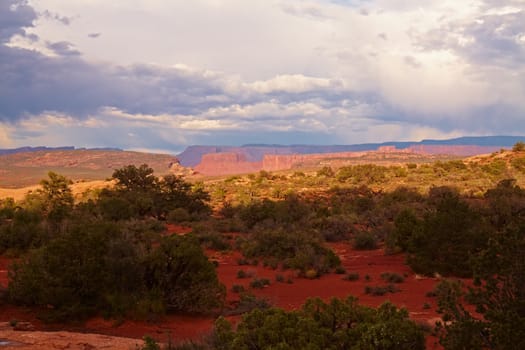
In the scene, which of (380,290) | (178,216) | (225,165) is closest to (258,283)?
(380,290)

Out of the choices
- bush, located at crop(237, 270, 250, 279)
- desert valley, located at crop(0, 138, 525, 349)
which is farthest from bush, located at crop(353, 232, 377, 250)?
bush, located at crop(237, 270, 250, 279)

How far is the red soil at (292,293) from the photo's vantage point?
10.8 metres

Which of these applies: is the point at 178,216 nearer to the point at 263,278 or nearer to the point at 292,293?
the point at 263,278

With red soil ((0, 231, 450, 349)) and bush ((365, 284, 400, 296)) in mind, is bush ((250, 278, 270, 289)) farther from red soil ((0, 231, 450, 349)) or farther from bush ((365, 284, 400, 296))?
bush ((365, 284, 400, 296))

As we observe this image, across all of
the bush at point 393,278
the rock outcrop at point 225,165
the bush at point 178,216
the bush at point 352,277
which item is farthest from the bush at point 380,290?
the rock outcrop at point 225,165

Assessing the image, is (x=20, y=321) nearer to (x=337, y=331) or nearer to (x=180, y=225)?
(x=337, y=331)

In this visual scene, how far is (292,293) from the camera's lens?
48.2ft

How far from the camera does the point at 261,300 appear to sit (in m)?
11.9

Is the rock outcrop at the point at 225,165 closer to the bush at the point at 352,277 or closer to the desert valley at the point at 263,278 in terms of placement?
the desert valley at the point at 263,278

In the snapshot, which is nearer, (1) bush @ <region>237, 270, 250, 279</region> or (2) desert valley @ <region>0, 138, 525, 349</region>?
(2) desert valley @ <region>0, 138, 525, 349</region>

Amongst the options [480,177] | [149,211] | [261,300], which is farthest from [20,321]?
[480,177]

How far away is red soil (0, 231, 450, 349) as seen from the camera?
1078cm

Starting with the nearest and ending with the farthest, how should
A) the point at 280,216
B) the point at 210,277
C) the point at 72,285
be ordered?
the point at 72,285, the point at 210,277, the point at 280,216

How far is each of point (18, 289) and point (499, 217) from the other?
18.9 m
